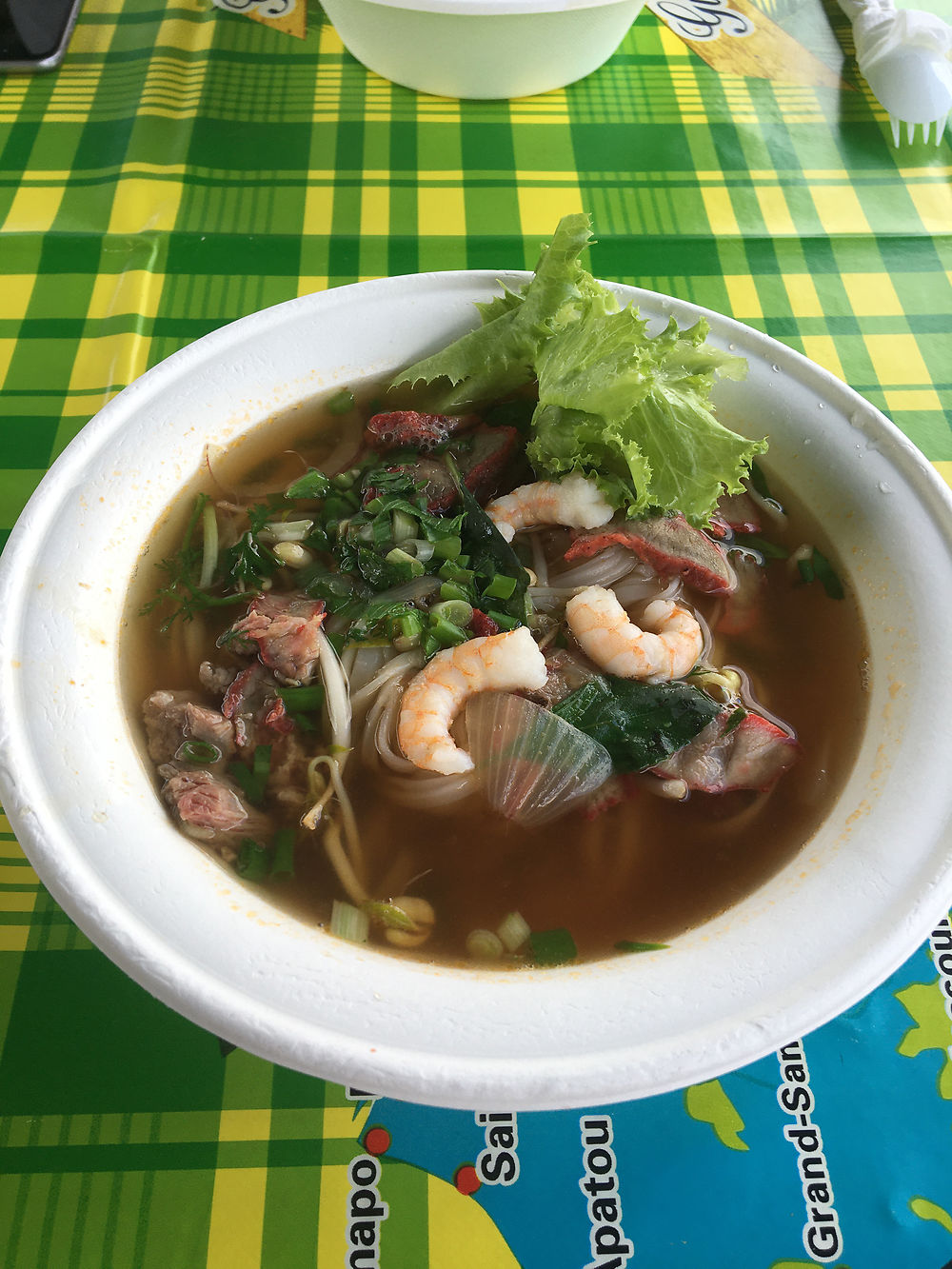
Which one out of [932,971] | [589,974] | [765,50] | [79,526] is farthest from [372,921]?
[765,50]

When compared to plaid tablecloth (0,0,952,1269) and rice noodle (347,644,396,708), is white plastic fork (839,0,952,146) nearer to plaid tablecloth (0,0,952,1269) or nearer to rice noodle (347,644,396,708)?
plaid tablecloth (0,0,952,1269)

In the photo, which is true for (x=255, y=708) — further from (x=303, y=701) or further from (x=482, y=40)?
(x=482, y=40)

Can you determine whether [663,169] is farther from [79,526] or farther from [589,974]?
[589,974]

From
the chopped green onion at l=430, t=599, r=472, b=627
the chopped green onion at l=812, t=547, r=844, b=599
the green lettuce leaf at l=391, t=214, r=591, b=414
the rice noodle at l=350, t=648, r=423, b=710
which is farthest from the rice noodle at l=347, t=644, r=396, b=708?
the chopped green onion at l=812, t=547, r=844, b=599

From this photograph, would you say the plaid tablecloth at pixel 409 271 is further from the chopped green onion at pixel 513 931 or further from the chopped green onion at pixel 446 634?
the chopped green onion at pixel 446 634

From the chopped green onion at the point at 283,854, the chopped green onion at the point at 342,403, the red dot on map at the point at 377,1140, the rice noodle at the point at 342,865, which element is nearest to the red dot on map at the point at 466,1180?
the red dot on map at the point at 377,1140

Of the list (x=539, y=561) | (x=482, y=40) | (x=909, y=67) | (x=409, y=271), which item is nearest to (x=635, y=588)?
(x=539, y=561)

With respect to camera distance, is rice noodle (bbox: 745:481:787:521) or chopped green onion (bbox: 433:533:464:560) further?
rice noodle (bbox: 745:481:787:521)

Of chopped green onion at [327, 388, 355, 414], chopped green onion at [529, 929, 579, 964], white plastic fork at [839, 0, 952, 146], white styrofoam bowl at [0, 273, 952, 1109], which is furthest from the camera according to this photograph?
white plastic fork at [839, 0, 952, 146]
